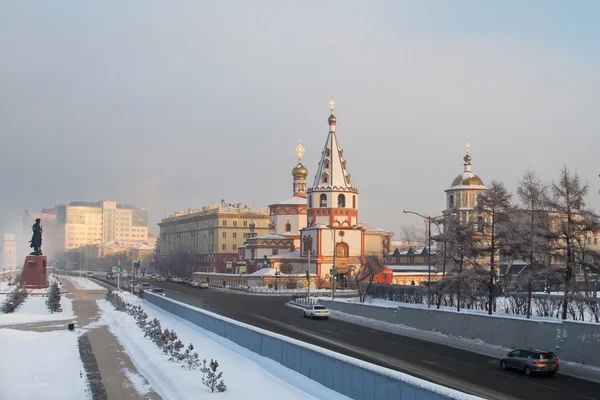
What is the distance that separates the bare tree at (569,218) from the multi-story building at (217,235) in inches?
4051

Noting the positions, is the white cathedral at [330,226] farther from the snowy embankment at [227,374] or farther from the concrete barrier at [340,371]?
the concrete barrier at [340,371]

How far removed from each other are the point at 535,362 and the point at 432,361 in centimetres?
420

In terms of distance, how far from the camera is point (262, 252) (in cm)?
10131

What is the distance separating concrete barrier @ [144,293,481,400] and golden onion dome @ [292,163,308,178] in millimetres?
81672

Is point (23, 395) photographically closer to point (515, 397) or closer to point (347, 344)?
point (515, 397)

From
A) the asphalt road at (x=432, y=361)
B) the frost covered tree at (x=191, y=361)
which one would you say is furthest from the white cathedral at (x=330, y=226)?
the frost covered tree at (x=191, y=361)

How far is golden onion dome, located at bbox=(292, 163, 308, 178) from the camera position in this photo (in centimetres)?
11069

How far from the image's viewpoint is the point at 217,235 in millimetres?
138500

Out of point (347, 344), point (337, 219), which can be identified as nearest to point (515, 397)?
point (347, 344)

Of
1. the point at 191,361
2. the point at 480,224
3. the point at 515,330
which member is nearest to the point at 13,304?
the point at 191,361

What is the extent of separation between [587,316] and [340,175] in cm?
4908

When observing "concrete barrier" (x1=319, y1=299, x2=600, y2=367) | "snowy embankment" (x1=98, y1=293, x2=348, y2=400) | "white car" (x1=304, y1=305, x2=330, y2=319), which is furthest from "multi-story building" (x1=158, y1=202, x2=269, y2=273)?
"snowy embankment" (x1=98, y1=293, x2=348, y2=400)

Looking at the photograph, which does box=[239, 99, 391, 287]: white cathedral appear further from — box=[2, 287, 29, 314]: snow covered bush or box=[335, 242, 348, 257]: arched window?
box=[2, 287, 29, 314]: snow covered bush

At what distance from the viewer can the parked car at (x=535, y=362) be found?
905 inches
